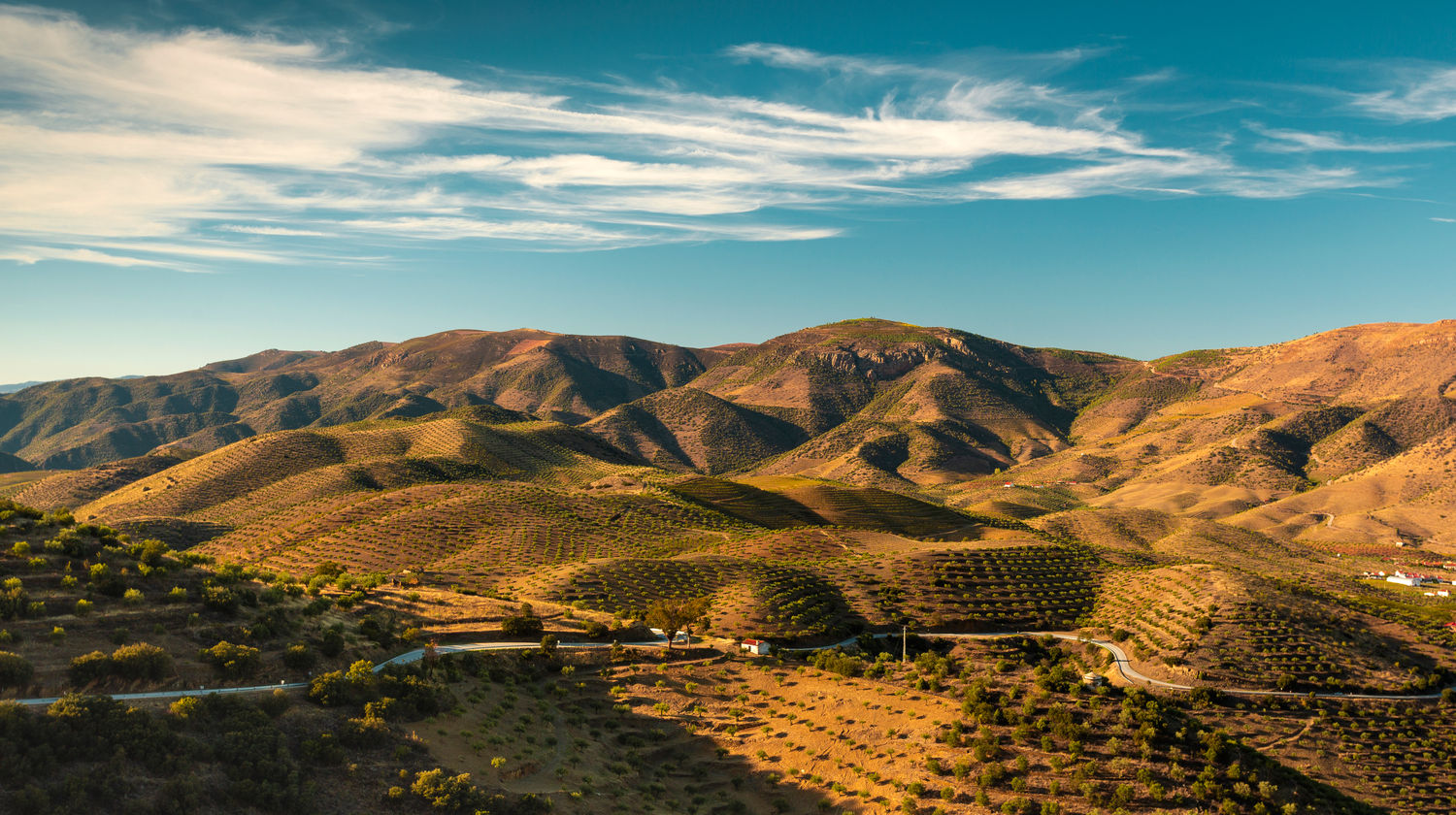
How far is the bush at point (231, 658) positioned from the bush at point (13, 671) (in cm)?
634

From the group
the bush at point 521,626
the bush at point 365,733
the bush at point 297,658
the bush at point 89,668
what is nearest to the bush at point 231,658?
the bush at point 297,658

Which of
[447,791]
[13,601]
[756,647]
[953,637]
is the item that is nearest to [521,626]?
[756,647]

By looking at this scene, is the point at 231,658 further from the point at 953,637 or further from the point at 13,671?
the point at 953,637

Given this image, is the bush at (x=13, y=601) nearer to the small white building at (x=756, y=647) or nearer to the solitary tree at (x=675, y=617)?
the solitary tree at (x=675, y=617)

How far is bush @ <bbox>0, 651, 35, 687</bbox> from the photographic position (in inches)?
1075

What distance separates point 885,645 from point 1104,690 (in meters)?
23.0

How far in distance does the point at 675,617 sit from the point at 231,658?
32.6 m

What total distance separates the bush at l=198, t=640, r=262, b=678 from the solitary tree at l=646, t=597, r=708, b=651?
1165 inches

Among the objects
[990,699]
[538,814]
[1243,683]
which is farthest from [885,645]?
[538,814]

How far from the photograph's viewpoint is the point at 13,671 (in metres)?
27.4

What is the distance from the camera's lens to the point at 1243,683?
59.1 metres

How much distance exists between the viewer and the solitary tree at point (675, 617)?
5803cm

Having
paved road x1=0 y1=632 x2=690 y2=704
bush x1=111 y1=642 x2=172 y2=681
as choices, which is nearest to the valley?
bush x1=111 y1=642 x2=172 y2=681

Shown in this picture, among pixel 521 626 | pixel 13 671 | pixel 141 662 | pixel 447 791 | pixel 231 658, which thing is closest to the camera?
pixel 13 671
